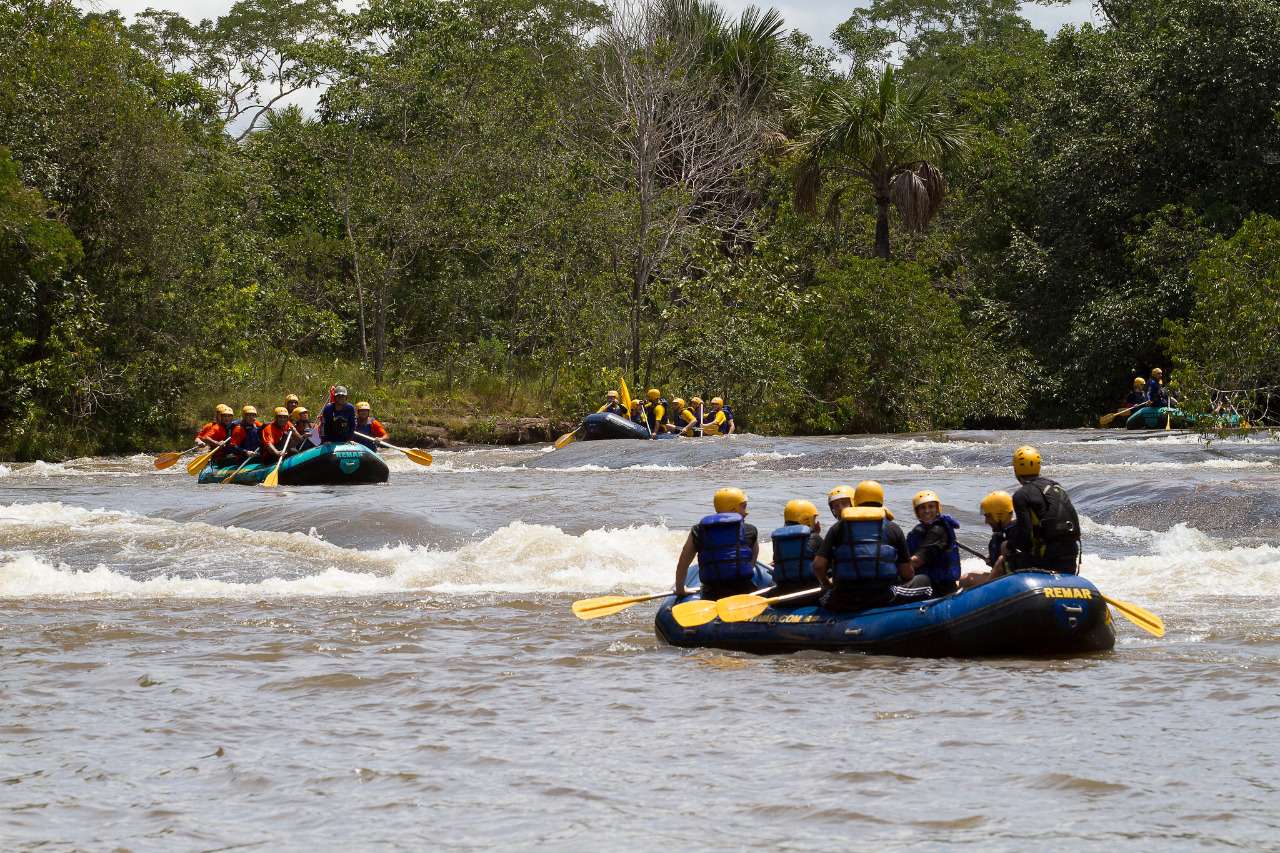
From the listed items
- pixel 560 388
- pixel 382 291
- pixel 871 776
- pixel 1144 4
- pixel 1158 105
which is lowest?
pixel 871 776

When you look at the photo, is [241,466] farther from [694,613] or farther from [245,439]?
[694,613]

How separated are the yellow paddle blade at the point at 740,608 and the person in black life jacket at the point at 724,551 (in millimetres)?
274

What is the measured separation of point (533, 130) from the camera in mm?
30031

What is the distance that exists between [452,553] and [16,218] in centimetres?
1416

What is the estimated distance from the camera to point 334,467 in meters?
16.3

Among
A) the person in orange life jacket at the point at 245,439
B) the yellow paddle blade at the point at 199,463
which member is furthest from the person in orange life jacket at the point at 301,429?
the yellow paddle blade at the point at 199,463

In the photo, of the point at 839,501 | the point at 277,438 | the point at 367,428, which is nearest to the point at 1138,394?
the point at 367,428

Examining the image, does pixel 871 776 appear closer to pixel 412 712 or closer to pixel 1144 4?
pixel 412 712

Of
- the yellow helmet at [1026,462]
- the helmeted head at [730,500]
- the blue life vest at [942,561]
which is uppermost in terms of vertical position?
the yellow helmet at [1026,462]

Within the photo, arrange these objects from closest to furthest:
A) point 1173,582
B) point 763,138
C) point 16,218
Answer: point 1173,582 < point 16,218 < point 763,138

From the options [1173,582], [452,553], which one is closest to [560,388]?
[452,553]

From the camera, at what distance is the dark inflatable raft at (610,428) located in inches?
882

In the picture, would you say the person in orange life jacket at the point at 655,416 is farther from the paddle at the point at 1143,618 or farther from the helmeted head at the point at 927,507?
the paddle at the point at 1143,618

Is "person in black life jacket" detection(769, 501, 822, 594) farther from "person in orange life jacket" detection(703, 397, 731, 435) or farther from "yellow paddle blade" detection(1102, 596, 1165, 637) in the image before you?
"person in orange life jacket" detection(703, 397, 731, 435)
